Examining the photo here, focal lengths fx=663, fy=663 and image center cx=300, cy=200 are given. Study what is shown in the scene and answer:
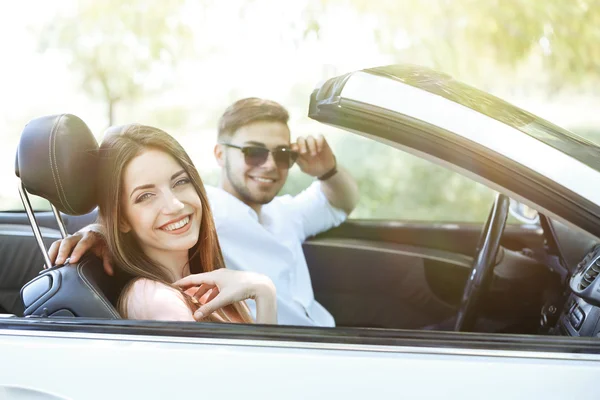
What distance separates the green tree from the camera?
1767 mm

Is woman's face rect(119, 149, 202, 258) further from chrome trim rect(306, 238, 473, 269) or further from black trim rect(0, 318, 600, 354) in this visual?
chrome trim rect(306, 238, 473, 269)

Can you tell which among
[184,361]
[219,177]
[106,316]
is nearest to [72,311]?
[106,316]

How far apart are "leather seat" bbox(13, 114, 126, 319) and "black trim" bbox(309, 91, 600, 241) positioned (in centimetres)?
60

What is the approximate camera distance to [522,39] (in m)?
2.51

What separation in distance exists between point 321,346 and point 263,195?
0.96 metres

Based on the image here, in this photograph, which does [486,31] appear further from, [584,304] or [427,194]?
[584,304]

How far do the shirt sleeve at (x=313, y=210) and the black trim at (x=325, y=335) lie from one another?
3.74 ft

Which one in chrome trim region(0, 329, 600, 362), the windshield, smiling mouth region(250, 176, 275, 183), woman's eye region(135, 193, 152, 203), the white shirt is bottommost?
the white shirt

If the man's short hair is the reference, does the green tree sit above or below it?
above

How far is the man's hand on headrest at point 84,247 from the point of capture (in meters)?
1.54

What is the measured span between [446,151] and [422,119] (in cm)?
7

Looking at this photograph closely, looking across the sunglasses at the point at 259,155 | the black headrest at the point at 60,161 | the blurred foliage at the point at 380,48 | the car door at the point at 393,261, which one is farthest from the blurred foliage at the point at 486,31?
the black headrest at the point at 60,161

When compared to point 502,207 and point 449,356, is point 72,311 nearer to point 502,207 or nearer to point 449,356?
point 449,356

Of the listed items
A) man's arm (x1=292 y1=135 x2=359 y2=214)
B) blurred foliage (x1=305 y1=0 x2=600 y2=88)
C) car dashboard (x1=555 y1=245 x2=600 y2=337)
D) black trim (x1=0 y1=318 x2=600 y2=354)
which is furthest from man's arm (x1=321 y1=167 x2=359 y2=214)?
black trim (x1=0 y1=318 x2=600 y2=354)
